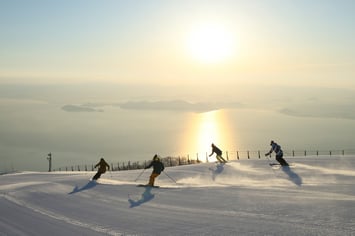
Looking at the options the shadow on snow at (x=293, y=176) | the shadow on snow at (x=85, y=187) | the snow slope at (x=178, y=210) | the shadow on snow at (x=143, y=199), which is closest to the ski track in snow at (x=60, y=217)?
the snow slope at (x=178, y=210)

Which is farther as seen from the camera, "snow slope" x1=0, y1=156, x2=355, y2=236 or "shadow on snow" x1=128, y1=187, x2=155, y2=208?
"shadow on snow" x1=128, y1=187, x2=155, y2=208

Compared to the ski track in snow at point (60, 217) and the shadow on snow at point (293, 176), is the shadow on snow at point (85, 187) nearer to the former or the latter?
the ski track in snow at point (60, 217)

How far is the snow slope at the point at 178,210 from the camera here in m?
11.1

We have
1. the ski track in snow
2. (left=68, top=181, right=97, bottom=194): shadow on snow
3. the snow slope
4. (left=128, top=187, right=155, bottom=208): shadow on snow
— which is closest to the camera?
the snow slope

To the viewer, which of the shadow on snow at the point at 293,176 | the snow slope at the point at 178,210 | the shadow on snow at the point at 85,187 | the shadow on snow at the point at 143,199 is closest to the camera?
the snow slope at the point at 178,210

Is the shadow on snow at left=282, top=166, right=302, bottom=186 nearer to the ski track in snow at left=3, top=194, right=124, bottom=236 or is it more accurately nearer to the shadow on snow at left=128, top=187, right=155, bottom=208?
the shadow on snow at left=128, top=187, right=155, bottom=208

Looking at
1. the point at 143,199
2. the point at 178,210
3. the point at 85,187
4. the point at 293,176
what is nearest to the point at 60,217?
the point at 178,210

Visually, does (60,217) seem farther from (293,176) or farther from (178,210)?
(293,176)

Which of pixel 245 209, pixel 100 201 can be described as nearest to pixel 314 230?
pixel 245 209

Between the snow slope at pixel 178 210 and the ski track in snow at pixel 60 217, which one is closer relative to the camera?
the snow slope at pixel 178 210

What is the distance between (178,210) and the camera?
1409 centimetres

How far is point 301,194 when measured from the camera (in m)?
15.5

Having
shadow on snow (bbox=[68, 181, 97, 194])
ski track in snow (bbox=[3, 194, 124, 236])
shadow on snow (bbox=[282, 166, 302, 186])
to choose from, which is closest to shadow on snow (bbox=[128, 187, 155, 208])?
ski track in snow (bbox=[3, 194, 124, 236])

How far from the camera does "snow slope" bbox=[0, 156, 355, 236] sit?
36.3ft
